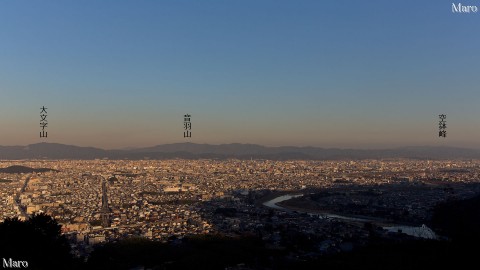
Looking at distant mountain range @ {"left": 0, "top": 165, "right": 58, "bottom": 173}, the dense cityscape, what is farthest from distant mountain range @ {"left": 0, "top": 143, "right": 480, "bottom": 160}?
the dense cityscape

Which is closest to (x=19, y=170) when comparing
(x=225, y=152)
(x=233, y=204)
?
(x=233, y=204)

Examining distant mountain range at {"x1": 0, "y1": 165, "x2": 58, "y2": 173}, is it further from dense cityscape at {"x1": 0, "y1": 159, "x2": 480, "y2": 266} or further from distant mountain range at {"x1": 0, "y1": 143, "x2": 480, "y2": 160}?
distant mountain range at {"x1": 0, "y1": 143, "x2": 480, "y2": 160}

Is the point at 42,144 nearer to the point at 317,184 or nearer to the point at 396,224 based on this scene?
the point at 317,184

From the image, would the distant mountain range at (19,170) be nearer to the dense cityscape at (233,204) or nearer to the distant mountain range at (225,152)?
the dense cityscape at (233,204)

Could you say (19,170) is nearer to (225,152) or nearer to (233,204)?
(233,204)

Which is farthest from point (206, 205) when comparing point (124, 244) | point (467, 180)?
point (467, 180)

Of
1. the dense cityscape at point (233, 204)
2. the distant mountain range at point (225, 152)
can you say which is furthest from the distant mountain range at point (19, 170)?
the distant mountain range at point (225, 152)
